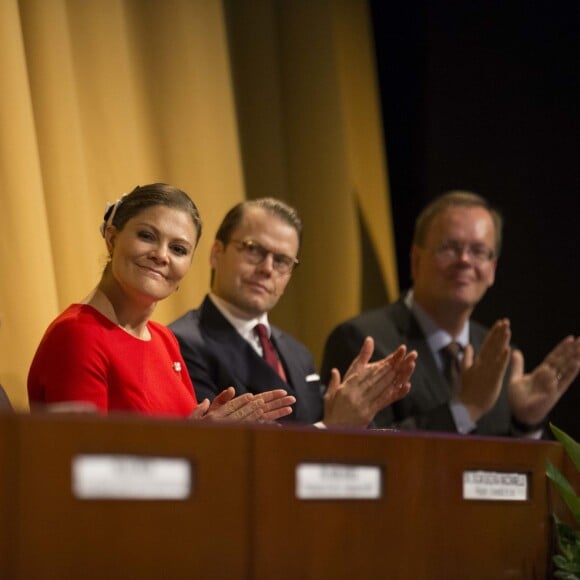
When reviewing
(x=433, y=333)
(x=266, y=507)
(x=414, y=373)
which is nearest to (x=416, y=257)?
(x=433, y=333)

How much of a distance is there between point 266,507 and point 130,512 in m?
0.20

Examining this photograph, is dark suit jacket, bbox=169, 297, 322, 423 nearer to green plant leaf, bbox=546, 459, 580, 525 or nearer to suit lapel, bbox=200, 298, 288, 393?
suit lapel, bbox=200, 298, 288, 393

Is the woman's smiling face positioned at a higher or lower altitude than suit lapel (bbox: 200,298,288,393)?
higher

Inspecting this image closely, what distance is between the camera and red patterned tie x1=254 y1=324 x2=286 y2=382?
243 cm

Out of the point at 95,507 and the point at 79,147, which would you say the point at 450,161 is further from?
the point at 95,507

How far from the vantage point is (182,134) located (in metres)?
2.97

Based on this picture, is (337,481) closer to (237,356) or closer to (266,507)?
(266,507)

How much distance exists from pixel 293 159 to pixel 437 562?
6.64ft

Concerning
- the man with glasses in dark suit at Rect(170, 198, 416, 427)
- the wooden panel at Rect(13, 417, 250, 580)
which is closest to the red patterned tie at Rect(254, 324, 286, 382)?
the man with glasses in dark suit at Rect(170, 198, 416, 427)

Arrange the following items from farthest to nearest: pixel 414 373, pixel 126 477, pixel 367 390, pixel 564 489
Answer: pixel 414 373, pixel 367 390, pixel 564 489, pixel 126 477

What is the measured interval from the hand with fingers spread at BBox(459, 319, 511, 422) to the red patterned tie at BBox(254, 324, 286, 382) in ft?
1.76

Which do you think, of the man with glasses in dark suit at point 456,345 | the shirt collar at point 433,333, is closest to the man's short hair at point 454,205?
the man with glasses in dark suit at point 456,345

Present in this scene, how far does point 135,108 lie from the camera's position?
2855 millimetres

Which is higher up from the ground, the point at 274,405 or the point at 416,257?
the point at 416,257
